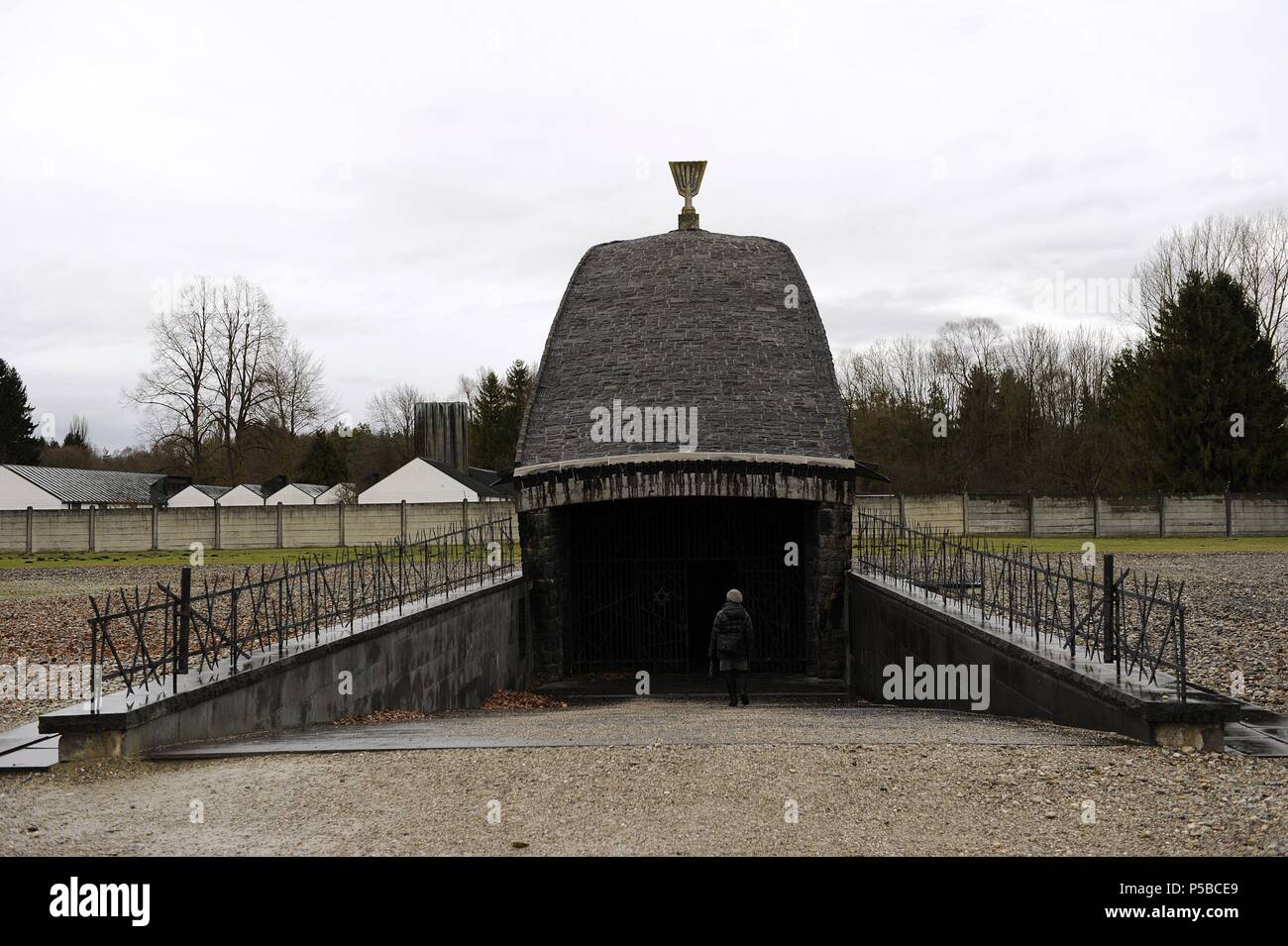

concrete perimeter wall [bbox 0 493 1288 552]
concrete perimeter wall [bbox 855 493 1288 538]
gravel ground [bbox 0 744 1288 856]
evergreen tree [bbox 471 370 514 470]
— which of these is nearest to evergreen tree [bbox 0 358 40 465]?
evergreen tree [bbox 471 370 514 470]

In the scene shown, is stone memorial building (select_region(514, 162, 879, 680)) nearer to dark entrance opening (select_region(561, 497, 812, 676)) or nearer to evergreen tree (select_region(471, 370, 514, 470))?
dark entrance opening (select_region(561, 497, 812, 676))

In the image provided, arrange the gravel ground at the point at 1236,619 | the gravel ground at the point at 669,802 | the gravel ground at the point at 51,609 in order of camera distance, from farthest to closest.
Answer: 1. the gravel ground at the point at 51,609
2. the gravel ground at the point at 1236,619
3. the gravel ground at the point at 669,802

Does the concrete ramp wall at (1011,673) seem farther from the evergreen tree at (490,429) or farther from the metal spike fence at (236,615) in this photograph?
the evergreen tree at (490,429)

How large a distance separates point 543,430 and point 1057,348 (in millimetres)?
55114

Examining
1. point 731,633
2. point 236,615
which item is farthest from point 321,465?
point 236,615

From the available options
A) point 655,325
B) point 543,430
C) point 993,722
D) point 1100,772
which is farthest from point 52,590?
point 1100,772

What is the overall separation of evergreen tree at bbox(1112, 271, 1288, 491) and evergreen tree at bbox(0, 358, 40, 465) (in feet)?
237

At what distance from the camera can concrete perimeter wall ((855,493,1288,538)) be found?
40.8 metres

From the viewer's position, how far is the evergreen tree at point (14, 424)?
7069 centimetres

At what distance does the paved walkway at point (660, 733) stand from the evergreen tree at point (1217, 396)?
41.7 m

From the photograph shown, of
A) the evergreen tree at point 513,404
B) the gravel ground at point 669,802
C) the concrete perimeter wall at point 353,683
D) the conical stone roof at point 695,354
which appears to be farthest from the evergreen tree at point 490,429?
the gravel ground at point 669,802

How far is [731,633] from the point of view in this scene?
44.7ft

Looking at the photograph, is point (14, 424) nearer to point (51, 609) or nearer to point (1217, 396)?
point (51, 609)
